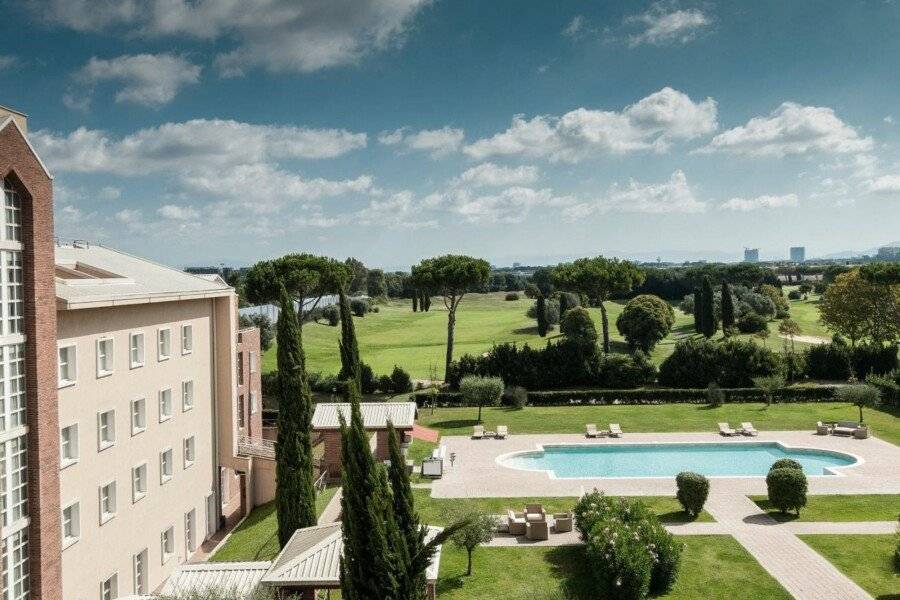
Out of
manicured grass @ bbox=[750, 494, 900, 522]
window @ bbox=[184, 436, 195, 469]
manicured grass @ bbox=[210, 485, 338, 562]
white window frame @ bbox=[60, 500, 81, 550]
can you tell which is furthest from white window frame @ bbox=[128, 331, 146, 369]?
manicured grass @ bbox=[750, 494, 900, 522]

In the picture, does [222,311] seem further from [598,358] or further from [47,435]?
[598,358]

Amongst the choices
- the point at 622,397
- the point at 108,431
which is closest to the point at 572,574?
the point at 108,431

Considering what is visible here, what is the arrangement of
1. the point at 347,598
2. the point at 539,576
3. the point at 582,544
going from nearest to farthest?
1. the point at 347,598
2. the point at 539,576
3. the point at 582,544

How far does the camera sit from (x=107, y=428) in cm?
2142

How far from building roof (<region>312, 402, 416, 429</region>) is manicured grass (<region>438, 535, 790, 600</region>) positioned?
1228 cm

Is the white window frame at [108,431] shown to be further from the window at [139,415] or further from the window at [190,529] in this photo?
the window at [190,529]

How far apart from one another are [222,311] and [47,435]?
13001 mm

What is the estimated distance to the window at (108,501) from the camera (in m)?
20.7

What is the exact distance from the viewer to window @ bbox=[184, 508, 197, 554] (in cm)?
2628

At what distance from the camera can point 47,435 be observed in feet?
55.8

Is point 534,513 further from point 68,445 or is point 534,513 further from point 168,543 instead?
point 68,445

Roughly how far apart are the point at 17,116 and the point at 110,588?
1430cm

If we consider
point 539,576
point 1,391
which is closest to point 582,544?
point 539,576

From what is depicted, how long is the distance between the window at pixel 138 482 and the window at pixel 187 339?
198 inches
